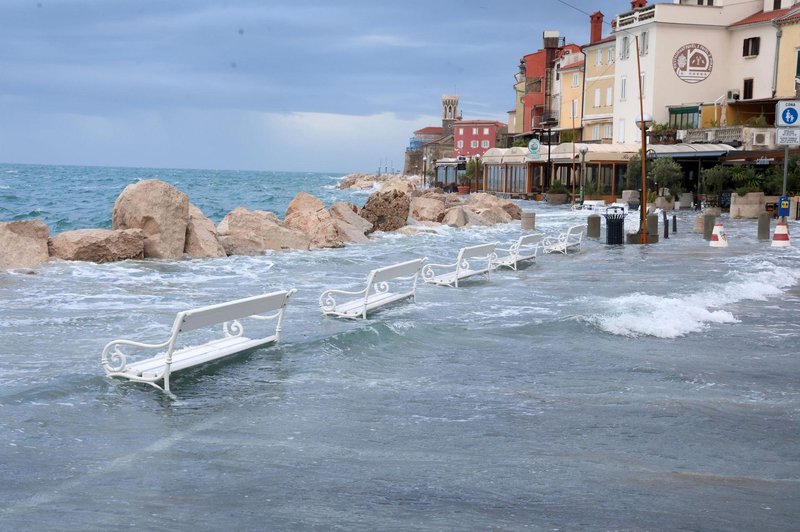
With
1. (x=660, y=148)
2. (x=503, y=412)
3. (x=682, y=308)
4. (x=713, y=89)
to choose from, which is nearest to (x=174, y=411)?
(x=503, y=412)

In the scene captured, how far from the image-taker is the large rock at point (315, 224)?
27.0 meters

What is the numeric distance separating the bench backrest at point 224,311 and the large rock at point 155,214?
40.1ft

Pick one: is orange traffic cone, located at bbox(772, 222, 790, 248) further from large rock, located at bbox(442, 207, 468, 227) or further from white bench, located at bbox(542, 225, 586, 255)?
large rock, located at bbox(442, 207, 468, 227)

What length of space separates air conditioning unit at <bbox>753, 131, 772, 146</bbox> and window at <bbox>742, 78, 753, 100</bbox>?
10.4 m

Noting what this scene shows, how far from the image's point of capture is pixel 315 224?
91.3ft

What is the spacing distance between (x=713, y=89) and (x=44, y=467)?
5856cm

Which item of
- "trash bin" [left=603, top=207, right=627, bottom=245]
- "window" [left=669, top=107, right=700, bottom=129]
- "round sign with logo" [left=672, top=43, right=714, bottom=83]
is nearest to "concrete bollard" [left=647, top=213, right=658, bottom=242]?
"trash bin" [left=603, top=207, right=627, bottom=245]

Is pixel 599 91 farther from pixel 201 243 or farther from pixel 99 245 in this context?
pixel 99 245

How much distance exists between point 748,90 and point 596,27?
21.3 meters

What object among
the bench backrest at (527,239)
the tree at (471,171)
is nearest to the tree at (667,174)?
the bench backrest at (527,239)

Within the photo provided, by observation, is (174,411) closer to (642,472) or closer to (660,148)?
(642,472)

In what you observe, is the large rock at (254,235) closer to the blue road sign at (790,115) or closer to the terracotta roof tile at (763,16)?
the blue road sign at (790,115)

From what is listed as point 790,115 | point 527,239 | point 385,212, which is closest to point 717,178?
point 385,212

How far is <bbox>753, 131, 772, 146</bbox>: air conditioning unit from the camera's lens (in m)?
46.2
